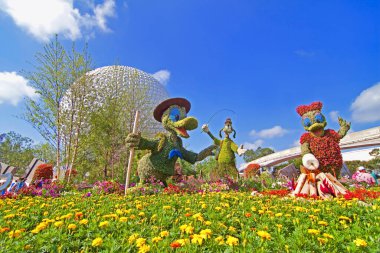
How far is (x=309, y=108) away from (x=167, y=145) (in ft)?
14.0

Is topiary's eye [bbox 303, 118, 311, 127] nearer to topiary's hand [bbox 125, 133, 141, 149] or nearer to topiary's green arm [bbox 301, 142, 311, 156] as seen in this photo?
topiary's green arm [bbox 301, 142, 311, 156]

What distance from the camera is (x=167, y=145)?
6809 millimetres

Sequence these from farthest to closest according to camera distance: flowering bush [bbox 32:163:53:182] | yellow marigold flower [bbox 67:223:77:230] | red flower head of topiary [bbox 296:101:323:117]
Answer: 1. flowering bush [bbox 32:163:53:182]
2. red flower head of topiary [bbox 296:101:323:117]
3. yellow marigold flower [bbox 67:223:77:230]

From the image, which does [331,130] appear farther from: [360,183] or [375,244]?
[375,244]

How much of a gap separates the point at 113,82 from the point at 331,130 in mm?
9647

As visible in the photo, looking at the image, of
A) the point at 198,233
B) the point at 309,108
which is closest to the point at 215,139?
the point at 309,108

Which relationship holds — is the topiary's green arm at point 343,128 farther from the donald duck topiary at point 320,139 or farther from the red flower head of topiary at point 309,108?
the red flower head of topiary at point 309,108

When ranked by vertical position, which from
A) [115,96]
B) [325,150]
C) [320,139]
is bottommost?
[325,150]

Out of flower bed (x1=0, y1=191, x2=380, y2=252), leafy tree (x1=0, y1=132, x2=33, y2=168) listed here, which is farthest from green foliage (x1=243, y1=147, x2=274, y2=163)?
flower bed (x1=0, y1=191, x2=380, y2=252)

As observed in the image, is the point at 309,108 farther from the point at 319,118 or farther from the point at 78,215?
the point at 78,215

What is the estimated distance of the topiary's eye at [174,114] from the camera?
23.3 ft

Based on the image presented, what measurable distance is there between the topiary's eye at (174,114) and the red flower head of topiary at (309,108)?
364cm

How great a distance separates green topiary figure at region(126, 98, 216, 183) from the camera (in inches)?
258

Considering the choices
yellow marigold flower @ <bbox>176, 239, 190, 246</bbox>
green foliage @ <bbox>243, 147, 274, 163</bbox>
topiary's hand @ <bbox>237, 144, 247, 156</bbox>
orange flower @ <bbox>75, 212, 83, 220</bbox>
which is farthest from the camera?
green foliage @ <bbox>243, 147, 274, 163</bbox>
